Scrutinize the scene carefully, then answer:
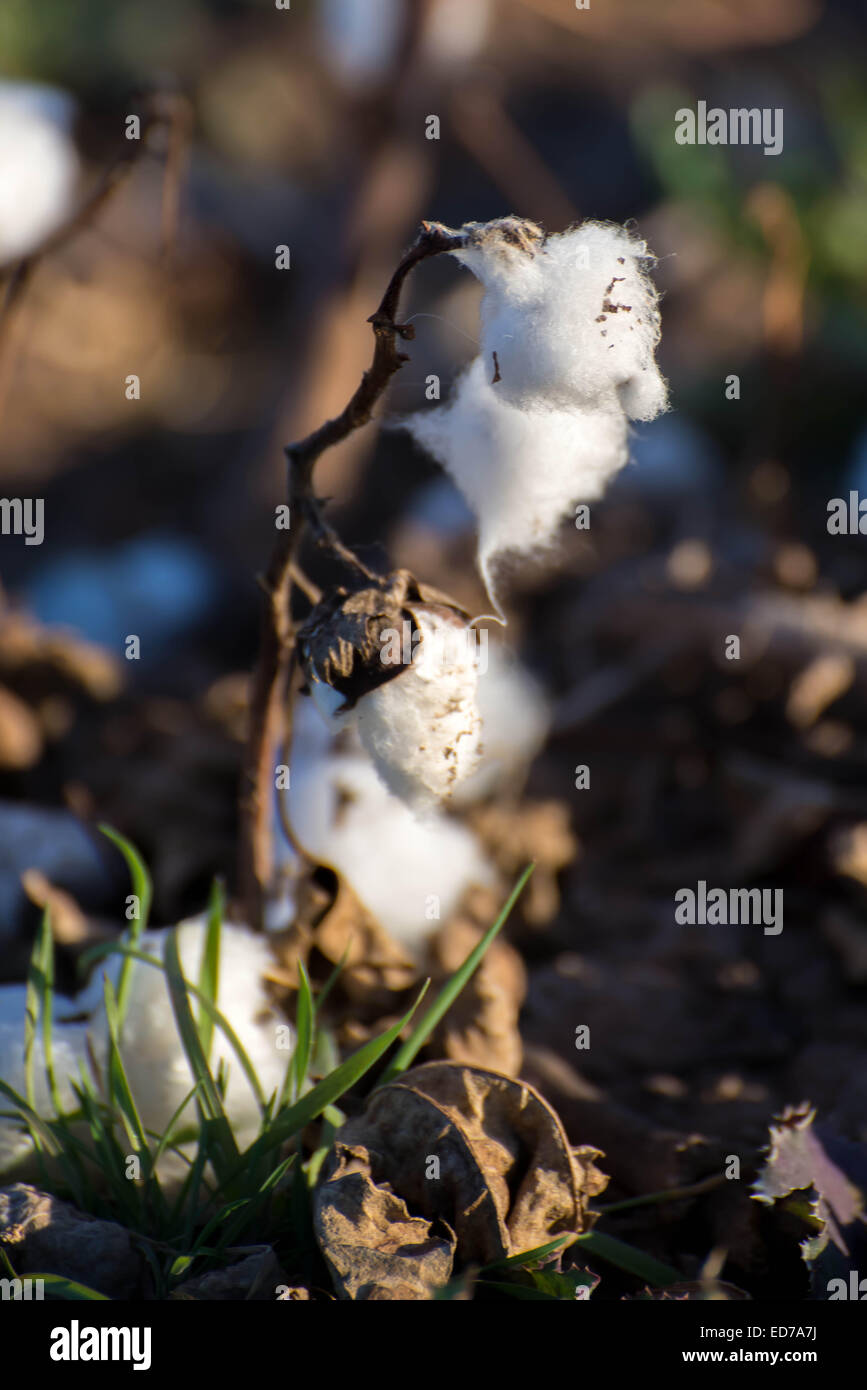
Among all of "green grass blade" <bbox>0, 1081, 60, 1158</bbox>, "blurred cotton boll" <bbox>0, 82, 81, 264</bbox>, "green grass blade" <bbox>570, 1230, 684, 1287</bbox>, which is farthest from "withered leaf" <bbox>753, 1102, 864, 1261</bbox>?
"blurred cotton boll" <bbox>0, 82, 81, 264</bbox>

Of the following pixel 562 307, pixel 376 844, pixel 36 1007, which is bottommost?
pixel 36 1007

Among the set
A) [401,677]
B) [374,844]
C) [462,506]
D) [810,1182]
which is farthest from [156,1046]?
[462,506]

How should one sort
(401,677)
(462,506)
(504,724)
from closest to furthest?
(401,677)
(504,724)
(462,506)

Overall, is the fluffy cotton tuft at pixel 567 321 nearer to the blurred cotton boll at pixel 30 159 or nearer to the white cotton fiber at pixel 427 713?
the white cotton fiber at pixel 427 713

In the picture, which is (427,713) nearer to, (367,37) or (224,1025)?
(224,1025)

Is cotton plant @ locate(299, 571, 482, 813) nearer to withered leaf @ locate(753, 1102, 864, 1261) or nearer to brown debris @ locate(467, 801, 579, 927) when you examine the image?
withered leaf @ locate(753, 1102, 864, 1261)

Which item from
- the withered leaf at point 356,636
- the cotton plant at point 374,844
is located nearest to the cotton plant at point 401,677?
the withered leaf at point 356,636
